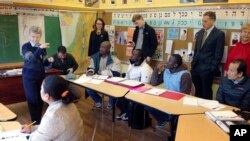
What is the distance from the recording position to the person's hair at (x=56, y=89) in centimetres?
170

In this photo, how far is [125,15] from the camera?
534 centimetres

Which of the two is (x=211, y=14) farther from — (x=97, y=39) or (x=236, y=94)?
(x=97, y=39)

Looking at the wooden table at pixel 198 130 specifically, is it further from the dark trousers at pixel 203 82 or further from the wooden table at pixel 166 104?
the dark trousers at pixel 203 82

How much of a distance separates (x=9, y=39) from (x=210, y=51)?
11.7ft

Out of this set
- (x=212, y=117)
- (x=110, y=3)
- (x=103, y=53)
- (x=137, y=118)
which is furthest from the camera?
(x=110, y=3)

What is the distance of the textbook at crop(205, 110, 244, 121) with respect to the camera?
2.12 metres

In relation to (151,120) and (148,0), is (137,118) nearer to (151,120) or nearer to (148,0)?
(151,120)

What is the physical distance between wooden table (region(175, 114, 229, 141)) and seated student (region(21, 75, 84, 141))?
0.71 metres

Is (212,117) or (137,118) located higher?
(212,117)

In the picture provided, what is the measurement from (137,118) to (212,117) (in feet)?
5.19

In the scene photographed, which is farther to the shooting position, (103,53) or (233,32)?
(103,53)

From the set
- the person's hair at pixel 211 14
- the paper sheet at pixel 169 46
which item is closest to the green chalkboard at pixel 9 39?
the paper sheet at pixel 169 46

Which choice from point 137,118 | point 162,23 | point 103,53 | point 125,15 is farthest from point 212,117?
point 125,15

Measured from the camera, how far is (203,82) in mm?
3854
